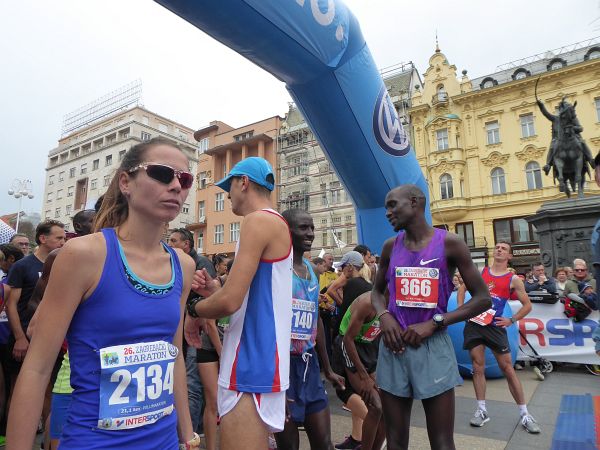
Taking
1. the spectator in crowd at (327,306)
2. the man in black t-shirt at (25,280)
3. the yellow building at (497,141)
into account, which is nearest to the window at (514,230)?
the yellow building at (497,141)

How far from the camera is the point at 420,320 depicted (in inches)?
97.8

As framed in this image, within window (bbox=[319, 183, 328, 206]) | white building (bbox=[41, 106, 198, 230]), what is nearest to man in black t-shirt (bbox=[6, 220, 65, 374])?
window (bbox=[319, 183, 328, 206])

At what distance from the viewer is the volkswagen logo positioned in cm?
596

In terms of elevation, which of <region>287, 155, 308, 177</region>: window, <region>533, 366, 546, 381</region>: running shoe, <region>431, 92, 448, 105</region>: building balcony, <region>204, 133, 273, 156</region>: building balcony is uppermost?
<region>431, 92, 448, 105</region>: building balcony

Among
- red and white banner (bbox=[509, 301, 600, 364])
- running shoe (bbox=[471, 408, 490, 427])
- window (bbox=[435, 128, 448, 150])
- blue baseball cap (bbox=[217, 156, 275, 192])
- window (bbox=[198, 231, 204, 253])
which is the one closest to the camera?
blue baseball cap (bbox=[217, 156, 275, 192])

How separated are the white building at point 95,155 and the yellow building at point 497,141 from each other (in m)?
31.8

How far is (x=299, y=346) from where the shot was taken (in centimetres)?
256

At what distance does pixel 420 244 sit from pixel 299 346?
1045 mm

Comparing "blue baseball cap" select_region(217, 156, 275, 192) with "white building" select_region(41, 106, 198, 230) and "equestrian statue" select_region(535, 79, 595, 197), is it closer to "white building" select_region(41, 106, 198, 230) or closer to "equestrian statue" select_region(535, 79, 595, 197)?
"equestrian statue" select_region(535, 79, 595, 197)

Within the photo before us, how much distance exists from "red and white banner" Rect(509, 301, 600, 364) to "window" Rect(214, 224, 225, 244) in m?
32.4

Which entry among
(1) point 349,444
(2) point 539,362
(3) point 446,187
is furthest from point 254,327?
(3) point 446,187

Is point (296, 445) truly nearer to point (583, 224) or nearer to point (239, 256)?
point (239, 256)

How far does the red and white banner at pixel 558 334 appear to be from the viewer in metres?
6.86

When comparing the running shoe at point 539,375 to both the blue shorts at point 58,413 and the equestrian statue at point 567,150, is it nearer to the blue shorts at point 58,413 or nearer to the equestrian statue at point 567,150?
the blue shorts at point 58,413
